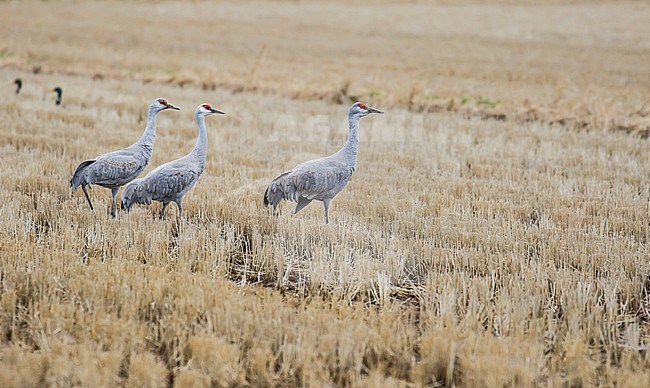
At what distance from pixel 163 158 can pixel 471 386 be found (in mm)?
7560

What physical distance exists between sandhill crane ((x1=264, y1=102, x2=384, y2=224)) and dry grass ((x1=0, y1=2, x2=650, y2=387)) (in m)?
0.32

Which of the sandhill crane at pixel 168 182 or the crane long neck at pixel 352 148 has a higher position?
the crane long neck at pixel 352 148

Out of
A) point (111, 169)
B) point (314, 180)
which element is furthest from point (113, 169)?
point (314, 180)

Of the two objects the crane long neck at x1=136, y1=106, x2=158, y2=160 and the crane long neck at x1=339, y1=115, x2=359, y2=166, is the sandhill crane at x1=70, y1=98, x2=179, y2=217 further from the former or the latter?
the crane long neck at x1=339, y1=115, x2=359, y2=166

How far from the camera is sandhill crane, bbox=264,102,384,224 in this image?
7410mm

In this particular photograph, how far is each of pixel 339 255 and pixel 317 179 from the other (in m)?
1.08

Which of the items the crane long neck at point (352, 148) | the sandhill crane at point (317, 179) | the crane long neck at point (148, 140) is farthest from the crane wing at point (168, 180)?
the crane long neck at point (352, 148)

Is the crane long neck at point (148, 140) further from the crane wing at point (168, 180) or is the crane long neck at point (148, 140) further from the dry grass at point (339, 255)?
the dry grass at point (339, 255)

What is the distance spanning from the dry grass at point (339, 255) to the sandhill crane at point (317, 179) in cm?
32

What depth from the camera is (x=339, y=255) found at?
262 inches

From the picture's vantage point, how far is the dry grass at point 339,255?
4711 mm

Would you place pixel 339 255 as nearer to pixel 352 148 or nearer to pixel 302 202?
pixel 302 202

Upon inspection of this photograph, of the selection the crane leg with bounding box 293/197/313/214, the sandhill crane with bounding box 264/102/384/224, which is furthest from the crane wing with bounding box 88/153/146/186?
the crane leg with bounding box 293/197/313/214

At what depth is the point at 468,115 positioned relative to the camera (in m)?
16.4
